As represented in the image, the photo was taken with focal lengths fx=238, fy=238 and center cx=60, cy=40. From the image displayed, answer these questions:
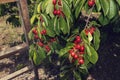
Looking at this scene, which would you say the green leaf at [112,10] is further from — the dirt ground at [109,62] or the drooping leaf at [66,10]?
the dirt ground at [109,62]

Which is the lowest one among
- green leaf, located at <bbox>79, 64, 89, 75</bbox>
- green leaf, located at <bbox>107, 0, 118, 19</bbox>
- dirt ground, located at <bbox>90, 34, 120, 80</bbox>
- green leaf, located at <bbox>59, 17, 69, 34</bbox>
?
dirt ground, located at <bbox>90, 34, 120, 80</bbox>

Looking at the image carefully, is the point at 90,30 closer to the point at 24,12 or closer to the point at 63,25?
the point at 63,25

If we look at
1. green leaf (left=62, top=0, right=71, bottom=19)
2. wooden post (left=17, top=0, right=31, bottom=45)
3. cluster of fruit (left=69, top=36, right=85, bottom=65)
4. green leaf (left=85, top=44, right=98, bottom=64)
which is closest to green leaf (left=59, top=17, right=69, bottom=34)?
green leaf (left=62, top=0, right=71, bottom=19)

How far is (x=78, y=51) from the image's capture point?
2168 mm

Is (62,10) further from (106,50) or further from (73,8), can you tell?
(106,50)

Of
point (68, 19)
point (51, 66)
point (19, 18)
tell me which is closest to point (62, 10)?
point (68, 19)

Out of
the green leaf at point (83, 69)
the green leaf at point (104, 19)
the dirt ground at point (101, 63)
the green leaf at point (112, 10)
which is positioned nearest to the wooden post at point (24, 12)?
the dirt ground at point (101, 63)

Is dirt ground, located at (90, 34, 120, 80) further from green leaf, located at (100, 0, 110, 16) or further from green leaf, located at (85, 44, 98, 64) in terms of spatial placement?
green leaf, located at (100, 0, 110, 16)

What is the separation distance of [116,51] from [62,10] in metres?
2.36

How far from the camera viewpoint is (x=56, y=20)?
2.29 meters

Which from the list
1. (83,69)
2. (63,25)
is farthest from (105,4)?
(83,69)

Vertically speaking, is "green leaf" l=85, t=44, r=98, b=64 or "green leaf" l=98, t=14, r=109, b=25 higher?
"green leaf" l=98, t=14, r=109, b=25

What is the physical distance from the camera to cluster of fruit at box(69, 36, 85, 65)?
6.98ft

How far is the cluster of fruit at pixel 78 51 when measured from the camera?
6.98ft
